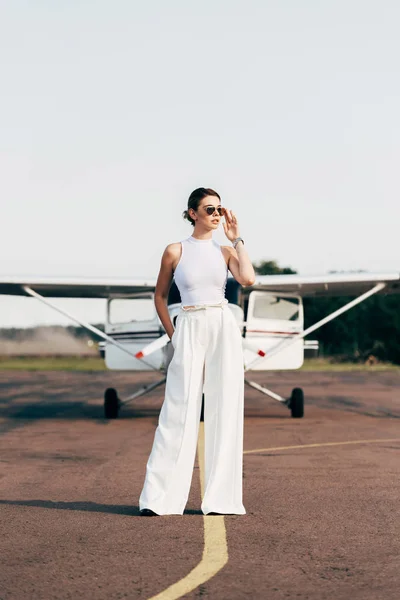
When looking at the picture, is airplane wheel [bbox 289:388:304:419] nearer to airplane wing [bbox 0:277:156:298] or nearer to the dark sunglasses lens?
airplane wing [bbox 0:277:156:298]

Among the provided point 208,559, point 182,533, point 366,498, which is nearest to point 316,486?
point 366,498

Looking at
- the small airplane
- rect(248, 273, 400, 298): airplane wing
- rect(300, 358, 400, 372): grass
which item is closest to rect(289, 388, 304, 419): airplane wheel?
the small airplane

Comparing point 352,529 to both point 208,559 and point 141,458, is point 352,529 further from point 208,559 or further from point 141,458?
point 141,458

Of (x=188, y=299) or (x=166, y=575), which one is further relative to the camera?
(x=188, y=299)

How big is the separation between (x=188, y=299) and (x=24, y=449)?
17.1ft

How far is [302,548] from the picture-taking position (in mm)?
4961

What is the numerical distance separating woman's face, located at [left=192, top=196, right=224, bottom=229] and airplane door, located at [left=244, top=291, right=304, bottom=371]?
9808mm

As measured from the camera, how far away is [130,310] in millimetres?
17797

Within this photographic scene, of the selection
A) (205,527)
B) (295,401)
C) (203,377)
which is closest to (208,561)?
(205,527)

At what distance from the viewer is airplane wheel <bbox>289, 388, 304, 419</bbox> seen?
1578 centimetres

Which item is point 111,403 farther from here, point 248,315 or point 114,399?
point 248,315

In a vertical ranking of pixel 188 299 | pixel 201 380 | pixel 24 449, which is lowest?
pixel 24 449

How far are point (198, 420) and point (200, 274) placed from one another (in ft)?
2.83

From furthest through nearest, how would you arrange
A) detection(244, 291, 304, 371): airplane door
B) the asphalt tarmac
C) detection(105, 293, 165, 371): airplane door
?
detection(105, 293, 165, 371): airplane door → detection(244, 291, 304, 371): airplane door → the asphalt tarmac
